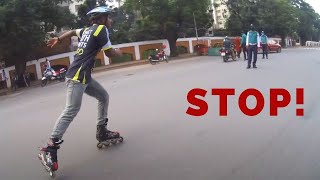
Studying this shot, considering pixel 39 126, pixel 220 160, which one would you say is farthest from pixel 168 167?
pixel 39 126

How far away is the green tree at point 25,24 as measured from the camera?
23.6 metres

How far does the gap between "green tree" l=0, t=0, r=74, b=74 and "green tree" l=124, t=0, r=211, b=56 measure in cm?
1048

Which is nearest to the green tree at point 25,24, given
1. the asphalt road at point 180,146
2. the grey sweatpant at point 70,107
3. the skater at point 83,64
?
the asphalt road at point 180,146

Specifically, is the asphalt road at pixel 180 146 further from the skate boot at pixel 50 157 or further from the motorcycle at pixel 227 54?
the motorcycle at pixel 227 54

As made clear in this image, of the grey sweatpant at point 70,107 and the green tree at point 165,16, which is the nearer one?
the grey sweatpant at point 70,107

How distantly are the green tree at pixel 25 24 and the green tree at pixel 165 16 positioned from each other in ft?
34.4

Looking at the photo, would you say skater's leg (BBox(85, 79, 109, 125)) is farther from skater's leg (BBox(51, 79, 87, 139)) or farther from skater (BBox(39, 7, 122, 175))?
skater's leg (BBox(51, 79, 87, 139))

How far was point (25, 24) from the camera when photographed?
2412cm

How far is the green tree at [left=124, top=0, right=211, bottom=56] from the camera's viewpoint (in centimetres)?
3742

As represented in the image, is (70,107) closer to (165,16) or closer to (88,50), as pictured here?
(88,50)

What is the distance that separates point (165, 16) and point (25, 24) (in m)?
16.3

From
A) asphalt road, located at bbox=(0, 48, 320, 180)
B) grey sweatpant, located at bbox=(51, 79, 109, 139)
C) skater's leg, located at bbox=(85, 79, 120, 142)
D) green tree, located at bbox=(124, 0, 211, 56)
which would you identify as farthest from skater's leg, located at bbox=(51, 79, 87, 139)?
green tree, located at bbox=(124, 0, 211, 56)

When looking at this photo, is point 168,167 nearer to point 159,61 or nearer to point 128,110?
point 128,110

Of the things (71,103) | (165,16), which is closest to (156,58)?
(165,16)
